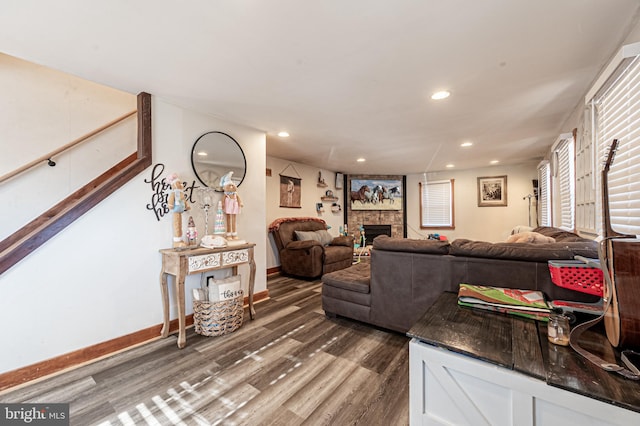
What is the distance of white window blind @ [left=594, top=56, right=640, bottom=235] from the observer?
4.54 feet

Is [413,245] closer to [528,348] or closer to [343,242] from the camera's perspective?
[528,348]

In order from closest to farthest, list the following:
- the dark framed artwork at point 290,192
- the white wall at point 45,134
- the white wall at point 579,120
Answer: the white wall at point 579,120
the white wall at point 45,134
the dark framed artwork at point 290,192

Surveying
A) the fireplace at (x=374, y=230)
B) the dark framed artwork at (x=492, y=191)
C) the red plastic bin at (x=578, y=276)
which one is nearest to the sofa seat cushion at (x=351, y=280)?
the red plastic bin at (x=578, y=276)

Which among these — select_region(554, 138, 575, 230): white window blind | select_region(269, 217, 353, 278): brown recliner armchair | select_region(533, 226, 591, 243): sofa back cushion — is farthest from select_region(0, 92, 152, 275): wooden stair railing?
select_region(554, 138, 575, 230): white window blind

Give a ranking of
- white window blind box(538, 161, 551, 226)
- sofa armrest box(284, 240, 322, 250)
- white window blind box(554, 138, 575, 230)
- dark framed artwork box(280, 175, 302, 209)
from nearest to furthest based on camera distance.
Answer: white window blind box(554, 138, 575, 230)
white window blind box(538, 161, 551, 226)
sofa armrest box(284, 240, 322, 250)
dark framed artwork box(280, 175, 302, 209)

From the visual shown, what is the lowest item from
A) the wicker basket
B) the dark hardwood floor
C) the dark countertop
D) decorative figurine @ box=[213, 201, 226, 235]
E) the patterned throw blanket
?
the dark hardwood floor

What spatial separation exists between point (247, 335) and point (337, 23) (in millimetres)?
2550

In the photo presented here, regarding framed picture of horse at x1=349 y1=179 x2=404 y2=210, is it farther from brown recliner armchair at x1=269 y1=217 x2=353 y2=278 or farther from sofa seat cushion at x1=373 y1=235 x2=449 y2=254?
sofa seat cushion at x1=373 y1=235 x2=449 y2=254

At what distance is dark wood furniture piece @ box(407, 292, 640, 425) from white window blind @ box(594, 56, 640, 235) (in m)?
0.80

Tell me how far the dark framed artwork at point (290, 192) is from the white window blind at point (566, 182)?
412 centimetres

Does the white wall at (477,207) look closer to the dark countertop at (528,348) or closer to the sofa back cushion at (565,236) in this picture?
the sofa back cushion at (565,236)

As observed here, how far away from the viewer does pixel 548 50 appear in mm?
1691

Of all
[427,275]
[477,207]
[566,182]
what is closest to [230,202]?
[427,275]

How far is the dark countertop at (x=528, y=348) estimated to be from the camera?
0.80 m
